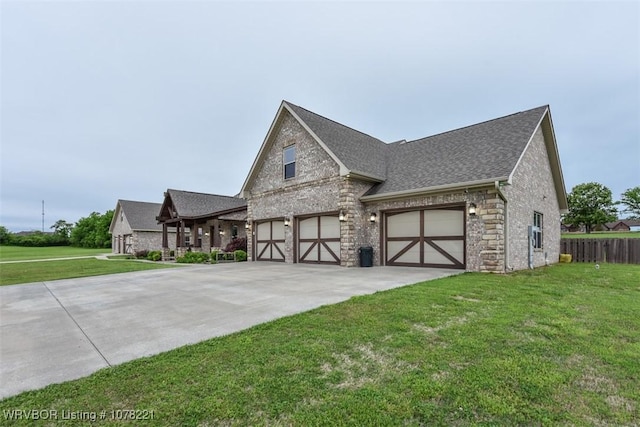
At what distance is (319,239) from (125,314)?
957 cm

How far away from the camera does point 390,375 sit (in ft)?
9.46

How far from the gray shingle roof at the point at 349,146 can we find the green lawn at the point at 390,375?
918 centimetres

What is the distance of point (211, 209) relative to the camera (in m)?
25.5

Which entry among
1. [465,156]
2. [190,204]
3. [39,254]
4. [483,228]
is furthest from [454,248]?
[39,254]

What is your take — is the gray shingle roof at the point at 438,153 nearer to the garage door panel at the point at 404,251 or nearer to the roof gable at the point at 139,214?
the garage door panel at the point at 404,251

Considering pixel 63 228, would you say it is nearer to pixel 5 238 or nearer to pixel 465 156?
pixel 5 238

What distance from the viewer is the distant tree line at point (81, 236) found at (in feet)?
157

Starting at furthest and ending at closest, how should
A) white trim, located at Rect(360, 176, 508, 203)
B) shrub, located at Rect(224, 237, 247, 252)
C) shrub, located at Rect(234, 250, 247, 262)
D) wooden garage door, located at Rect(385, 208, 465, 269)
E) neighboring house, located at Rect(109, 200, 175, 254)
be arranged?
neighboring house, located at Rect(109, 200, 175, 254) → shrub, located at Rect(224, 237, 247, 252) → shrub, located at Rect(234, 250, 247, 262) → wooden garage door, located at Rect(385, 208, 465, 269) → white trim, located at Rect(360, 176, 508, 203)

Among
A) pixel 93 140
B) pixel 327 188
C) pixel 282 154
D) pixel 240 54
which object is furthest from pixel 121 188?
pixel 327 188

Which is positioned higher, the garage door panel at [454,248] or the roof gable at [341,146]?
the roof gable at [341,146]

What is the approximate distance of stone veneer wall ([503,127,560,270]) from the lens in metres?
10.5

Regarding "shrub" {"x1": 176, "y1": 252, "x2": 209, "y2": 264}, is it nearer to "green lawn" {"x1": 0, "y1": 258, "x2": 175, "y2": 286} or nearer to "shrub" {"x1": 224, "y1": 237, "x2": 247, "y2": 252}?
"shrub" {"x1": 224, "y1": 237, "x2": 247, "y2": 252}

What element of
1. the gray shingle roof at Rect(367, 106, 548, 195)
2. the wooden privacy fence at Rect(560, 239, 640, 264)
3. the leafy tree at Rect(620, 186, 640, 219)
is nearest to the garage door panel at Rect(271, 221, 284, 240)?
the gray shingle roof at Rect(367, 106, 548, 195)

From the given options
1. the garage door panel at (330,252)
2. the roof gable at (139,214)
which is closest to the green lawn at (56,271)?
the garage door panel at (330,252)
